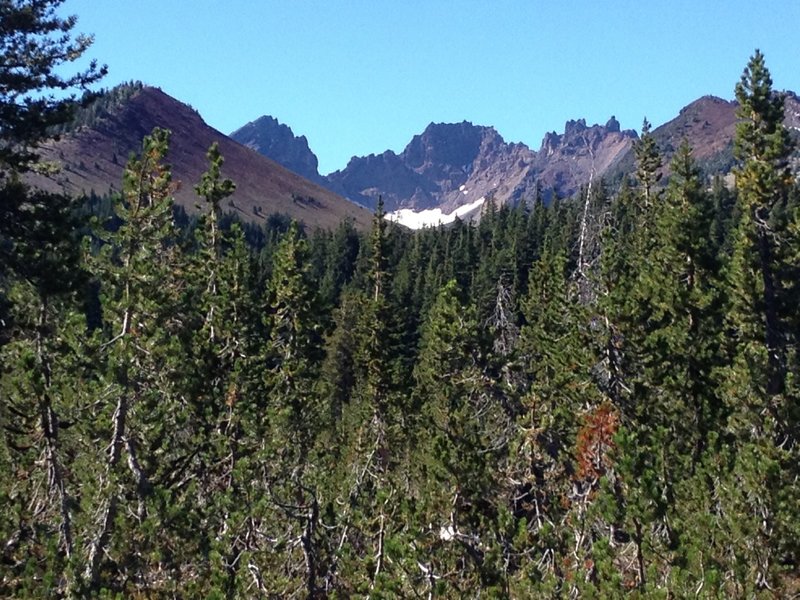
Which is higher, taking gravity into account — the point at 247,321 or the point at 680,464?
the point at 247,321

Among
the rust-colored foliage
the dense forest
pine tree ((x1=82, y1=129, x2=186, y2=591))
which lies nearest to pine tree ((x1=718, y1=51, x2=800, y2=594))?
the dense forest

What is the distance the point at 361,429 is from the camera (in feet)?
93.8

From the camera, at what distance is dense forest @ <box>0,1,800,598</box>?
41.4ft

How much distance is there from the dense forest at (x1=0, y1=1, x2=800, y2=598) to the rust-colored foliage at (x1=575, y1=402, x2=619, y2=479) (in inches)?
3.4

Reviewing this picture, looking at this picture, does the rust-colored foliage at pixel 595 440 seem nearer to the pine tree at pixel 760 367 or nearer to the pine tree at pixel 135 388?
the pine tree at pixel 760 367

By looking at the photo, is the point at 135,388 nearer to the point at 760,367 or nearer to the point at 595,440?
the point at 595,440

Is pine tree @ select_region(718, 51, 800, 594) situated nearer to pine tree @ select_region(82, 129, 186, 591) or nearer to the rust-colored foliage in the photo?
the rust-colored foliage

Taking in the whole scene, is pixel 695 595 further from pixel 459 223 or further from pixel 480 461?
pixel 459 223

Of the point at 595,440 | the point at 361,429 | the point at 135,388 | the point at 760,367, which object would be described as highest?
the point at 760,367

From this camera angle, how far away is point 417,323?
7331cm

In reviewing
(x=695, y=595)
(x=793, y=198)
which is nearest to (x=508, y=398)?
(x=695, y=595)

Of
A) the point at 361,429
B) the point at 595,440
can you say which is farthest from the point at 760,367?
the point at 361,429

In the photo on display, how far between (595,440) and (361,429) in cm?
937

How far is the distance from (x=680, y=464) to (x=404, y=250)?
89.5 meters
